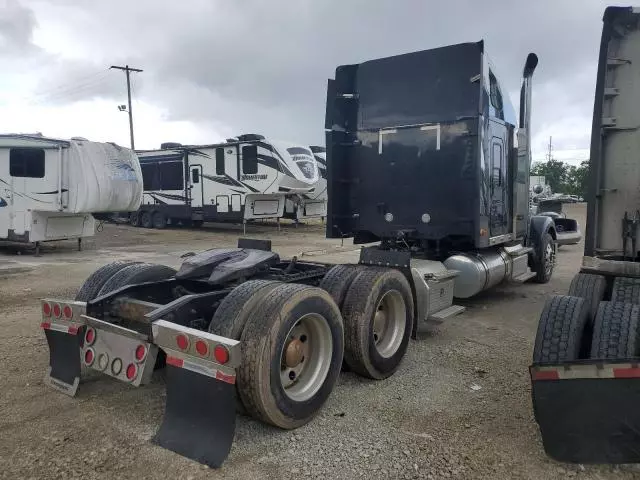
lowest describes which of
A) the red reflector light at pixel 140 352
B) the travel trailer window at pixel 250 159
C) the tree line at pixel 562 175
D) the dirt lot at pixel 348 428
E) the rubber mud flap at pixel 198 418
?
the dirt lot at pixel 348 428

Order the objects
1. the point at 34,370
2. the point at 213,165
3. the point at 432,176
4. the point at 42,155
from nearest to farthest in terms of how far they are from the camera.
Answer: the point at 34,370 → the point at 432,176 → the point at 42,155 → the point at 213,165

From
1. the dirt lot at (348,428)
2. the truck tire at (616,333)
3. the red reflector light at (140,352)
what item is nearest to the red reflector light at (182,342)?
the red reflector light at (140,352)

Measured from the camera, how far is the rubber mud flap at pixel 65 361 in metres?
3.96

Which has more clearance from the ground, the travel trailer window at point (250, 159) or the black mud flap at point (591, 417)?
the travel trailer window at point (250, 159)

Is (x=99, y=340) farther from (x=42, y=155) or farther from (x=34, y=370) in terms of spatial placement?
(x=42, y=155)

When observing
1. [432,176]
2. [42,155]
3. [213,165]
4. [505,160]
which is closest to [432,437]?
[432,176]

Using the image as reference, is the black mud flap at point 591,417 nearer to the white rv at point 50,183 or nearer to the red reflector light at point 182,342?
the red reflector light at point 182,342

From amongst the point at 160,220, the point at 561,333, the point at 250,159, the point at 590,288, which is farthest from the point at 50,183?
the point at 561,333

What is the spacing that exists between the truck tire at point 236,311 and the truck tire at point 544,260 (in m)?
6.78

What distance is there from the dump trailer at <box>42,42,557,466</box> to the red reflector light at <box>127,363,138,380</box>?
11 millimetres

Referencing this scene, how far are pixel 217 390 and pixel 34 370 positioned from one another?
2420 mm

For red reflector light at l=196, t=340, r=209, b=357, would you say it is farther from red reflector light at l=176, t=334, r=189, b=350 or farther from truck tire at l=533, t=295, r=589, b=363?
truck tire at l=533, t=295, r=589, b=363

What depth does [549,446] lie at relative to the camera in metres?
Result: 3.06

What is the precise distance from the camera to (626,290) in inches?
151
